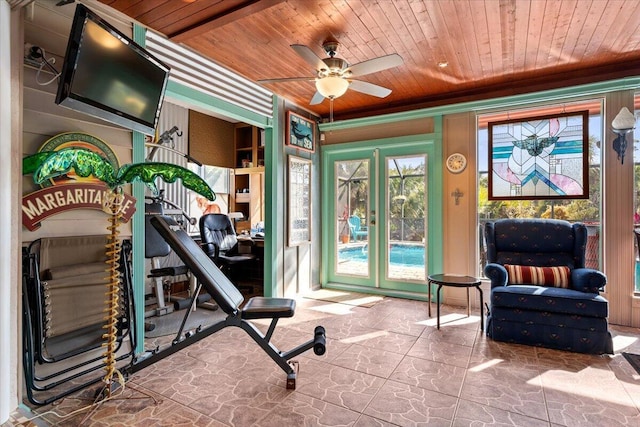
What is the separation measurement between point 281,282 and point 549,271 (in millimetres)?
2994

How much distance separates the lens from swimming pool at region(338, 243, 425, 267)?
467cm

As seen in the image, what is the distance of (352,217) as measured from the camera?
5121 mm

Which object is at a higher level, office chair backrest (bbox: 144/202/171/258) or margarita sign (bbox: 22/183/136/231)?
margarita sign (bbox: 22/183/136/231)

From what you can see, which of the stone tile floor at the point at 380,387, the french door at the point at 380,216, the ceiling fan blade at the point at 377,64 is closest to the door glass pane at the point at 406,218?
the french door at the point at 380,216

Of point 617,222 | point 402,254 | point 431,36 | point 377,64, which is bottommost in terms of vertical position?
point 402,254

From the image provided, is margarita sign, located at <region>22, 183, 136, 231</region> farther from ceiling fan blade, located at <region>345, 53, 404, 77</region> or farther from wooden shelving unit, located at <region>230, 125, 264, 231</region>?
wooden shelving unit, located at <region>230, 125, 264, 231</region>

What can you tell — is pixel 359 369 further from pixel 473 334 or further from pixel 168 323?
pixel 168 323

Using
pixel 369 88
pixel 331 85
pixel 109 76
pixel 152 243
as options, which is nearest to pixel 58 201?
pixel 109 76

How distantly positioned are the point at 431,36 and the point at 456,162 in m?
1.83

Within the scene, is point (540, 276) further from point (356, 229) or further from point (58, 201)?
point (58, 201)

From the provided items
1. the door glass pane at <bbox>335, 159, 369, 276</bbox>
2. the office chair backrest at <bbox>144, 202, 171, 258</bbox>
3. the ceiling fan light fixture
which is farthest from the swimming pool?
the office chair backrest at <bbox>144, 202, 171, 258</bbox>

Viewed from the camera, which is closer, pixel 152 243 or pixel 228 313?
pixel 228 313

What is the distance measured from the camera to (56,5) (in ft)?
7.19

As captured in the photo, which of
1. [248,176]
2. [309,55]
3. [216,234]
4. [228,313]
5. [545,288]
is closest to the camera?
[228,313]
